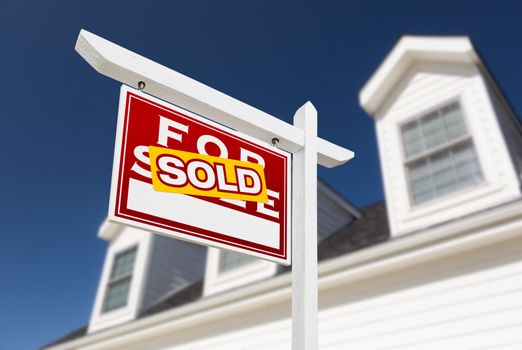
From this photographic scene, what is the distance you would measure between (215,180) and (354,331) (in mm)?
4498

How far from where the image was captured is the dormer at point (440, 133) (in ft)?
18.8

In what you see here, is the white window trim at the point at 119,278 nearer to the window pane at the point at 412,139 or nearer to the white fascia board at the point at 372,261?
the white fascia board at the point at 372,261

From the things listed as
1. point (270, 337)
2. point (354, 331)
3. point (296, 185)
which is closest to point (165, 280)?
point (270, 337)

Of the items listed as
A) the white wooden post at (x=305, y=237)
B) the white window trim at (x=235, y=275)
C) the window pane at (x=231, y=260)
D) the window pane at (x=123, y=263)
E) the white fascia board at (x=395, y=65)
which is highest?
the white fascia board at (x=395, y=65)

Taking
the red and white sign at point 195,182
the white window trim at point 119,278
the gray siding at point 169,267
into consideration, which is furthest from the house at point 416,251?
the red and white sign at point 195,182

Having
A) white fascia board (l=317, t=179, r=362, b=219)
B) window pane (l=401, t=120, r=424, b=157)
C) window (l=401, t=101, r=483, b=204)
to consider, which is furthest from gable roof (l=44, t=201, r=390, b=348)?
window pane (l=401, t=120, r=424, b=157)

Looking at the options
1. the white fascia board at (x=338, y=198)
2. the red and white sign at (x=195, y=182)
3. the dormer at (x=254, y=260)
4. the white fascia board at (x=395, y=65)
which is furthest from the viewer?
the white fascia board at (x=338, y=198)

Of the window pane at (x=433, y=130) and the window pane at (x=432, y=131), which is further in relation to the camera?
the window pane at (x=432, y=131)

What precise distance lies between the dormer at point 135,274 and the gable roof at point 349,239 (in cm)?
31

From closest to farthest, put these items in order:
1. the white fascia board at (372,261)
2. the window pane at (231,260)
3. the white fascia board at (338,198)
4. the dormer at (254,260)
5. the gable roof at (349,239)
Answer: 1. the white fascia board at (372,261)
2. the gable roof at (349,239)
3. the dormer at (254,260)
4. the window pane at (231,260)
5. the white fascia board at (338,198)

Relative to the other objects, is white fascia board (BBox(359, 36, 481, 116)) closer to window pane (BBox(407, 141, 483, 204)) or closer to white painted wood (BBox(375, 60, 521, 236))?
white painted wood (BBox(375, 60, 521, 236))

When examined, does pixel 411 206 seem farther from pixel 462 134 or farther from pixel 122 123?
pixel 122 123

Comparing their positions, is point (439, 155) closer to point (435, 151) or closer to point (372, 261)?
point (435, 151)

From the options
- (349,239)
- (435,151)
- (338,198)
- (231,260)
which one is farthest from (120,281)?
(435,151)
